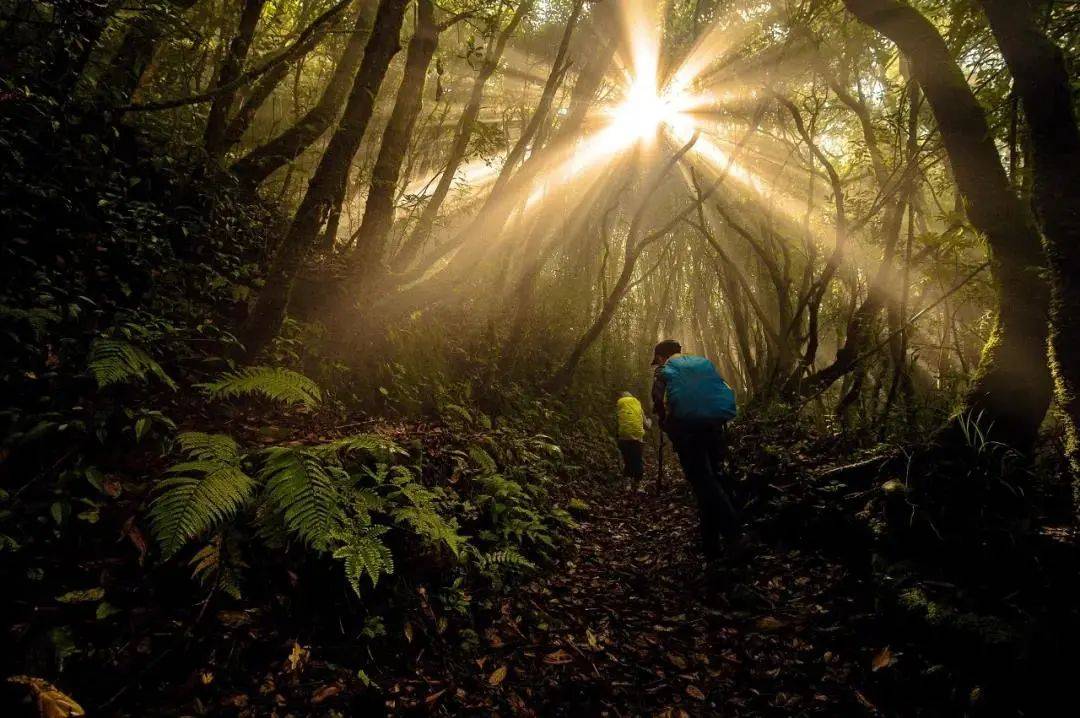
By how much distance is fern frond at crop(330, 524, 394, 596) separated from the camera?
2.67 metres

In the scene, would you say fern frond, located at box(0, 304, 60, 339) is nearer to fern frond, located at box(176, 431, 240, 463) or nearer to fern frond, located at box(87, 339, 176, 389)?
fern frond, located at box(87, 339, 176, 389)

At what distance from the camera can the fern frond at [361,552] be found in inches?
105

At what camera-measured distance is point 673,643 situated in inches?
144

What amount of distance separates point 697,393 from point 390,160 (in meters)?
4.82

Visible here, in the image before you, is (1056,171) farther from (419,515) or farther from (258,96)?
(258,96)

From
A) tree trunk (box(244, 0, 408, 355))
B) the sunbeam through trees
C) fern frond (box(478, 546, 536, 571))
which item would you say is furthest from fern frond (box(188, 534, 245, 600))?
tree trunk (box(244, 0, 408, 355))

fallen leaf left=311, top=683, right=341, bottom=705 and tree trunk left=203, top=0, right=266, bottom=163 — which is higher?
tree trunk left=203, top=0, right=266, bottom=163

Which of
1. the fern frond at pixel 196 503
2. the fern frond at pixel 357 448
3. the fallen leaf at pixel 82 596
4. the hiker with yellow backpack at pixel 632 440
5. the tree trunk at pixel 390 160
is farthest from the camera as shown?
the hiker with yellow backpack at pixel 632 440

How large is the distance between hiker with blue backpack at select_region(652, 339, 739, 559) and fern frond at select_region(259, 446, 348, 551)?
138 inches

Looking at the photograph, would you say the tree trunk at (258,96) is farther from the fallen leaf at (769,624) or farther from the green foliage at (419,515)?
the fallen leaf at (769,624)

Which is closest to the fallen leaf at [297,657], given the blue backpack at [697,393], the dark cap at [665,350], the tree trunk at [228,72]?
the blue backpack at [697,393]

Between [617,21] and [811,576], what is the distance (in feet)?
37.2

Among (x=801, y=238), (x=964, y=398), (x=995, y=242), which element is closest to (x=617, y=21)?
(x=801, y=238)

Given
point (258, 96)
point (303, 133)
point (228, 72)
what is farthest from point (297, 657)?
point (258, 96)
